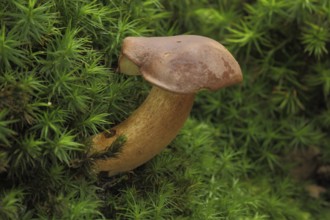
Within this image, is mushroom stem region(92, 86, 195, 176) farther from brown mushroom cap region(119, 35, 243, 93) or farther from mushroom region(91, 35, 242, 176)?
brown mushroom cap region(119, 35, 243, 93)

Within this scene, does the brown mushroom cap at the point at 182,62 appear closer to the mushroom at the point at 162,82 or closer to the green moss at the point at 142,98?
the mushroom at the point at 162,82

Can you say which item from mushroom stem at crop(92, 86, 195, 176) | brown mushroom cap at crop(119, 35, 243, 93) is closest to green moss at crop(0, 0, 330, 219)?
mushroom stem at crop(92, 86, 195, 176)

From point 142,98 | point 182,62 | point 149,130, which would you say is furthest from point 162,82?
point 142,98

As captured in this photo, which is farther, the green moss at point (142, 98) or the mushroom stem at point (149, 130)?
the mushroom stem at point (149, 130)

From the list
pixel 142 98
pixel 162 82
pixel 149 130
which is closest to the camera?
pixel 162 82

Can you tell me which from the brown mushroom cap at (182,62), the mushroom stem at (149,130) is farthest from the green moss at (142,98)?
the brown mushroom cap at (182,62)

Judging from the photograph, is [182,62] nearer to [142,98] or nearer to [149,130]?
[149,130]

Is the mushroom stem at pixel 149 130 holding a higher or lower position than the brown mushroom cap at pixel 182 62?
lower
